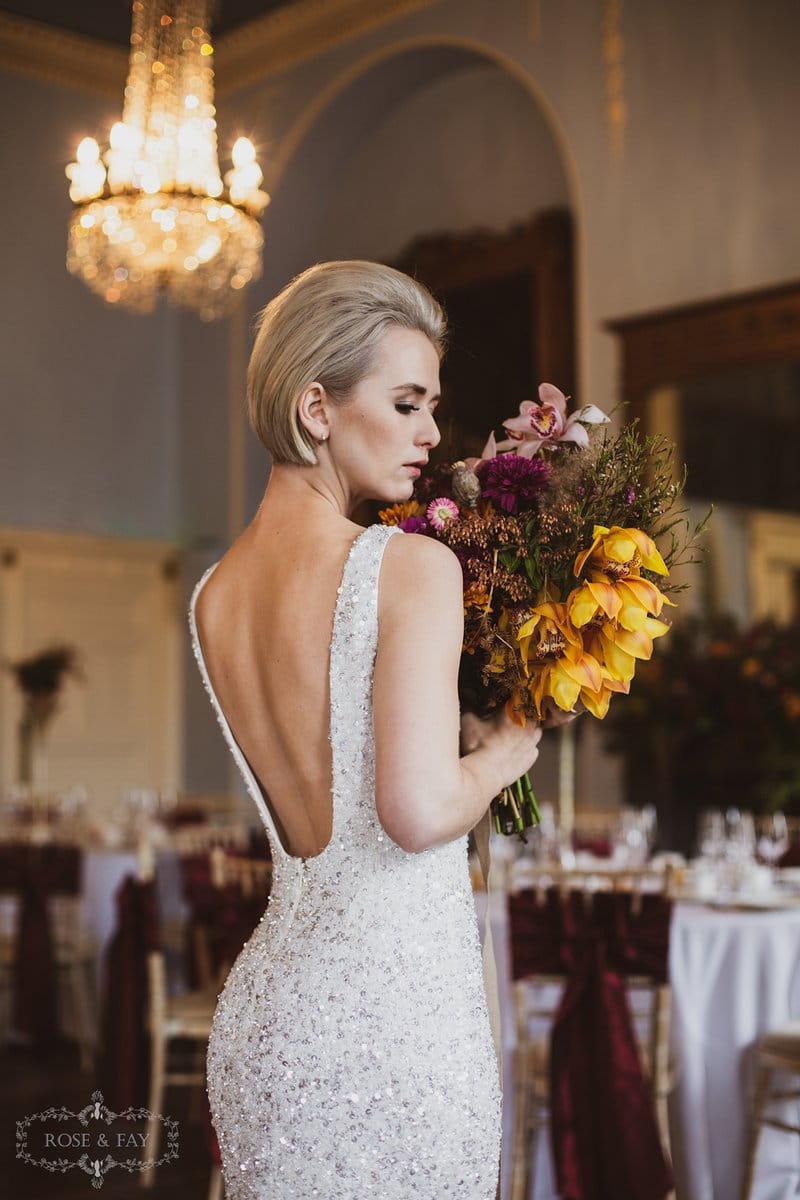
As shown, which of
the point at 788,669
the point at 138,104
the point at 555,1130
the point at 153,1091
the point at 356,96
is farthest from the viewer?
the point at 356,96

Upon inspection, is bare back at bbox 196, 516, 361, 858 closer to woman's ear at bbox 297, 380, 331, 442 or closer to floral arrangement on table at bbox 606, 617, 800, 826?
woman's ear at bbox 297, 380, 331, 442

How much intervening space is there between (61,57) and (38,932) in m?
6.90

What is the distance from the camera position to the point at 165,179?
6.31 metres

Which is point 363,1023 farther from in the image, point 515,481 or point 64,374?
point 64,374

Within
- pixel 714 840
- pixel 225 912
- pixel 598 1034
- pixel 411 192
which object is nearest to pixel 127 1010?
pixel 225 912

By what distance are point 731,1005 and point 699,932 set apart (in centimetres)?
21

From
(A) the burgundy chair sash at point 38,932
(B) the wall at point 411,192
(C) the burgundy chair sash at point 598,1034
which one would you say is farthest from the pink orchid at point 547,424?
(B) the wall at point 411,192

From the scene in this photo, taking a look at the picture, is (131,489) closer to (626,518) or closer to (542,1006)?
(542,1006)

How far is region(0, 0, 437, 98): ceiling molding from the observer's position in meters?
9.48

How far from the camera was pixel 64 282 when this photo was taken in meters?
10.4

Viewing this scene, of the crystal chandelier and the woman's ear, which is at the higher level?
the crystal chandelier

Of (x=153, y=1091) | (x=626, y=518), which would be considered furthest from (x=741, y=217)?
(x=626, y=518)

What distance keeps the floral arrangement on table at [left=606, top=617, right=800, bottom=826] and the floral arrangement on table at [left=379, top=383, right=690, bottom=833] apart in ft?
13.3

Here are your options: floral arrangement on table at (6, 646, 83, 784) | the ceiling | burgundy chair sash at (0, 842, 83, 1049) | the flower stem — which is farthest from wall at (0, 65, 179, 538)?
the flower stem
